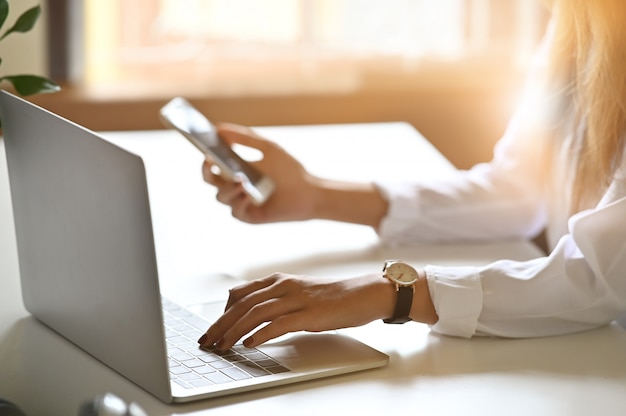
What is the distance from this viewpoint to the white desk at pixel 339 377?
873 mm

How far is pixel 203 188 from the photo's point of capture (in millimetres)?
1613

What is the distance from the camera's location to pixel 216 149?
4.52 feet

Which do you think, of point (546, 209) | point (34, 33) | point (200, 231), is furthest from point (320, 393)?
point (34, 33)

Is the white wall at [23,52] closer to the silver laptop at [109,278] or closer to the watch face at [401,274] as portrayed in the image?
the silver laptop at [109,278]

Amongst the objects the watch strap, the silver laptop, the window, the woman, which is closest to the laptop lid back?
the silver laptop

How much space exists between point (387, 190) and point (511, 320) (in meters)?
0.44

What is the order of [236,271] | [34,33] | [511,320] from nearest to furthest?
1. [511,320]
2. [236,271]
3. [34,33]

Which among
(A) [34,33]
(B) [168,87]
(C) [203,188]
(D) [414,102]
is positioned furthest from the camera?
(D) [414,102]

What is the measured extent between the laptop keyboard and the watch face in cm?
19

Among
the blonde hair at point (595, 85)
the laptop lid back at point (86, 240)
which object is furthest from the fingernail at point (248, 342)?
the blonde hair at point (595, 85)

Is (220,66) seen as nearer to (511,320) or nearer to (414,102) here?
(414,102)

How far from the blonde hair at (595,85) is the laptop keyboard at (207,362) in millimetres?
477

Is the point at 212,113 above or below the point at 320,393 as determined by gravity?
below

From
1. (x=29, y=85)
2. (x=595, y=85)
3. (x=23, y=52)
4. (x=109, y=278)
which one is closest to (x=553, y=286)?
(x=595, y=85)
